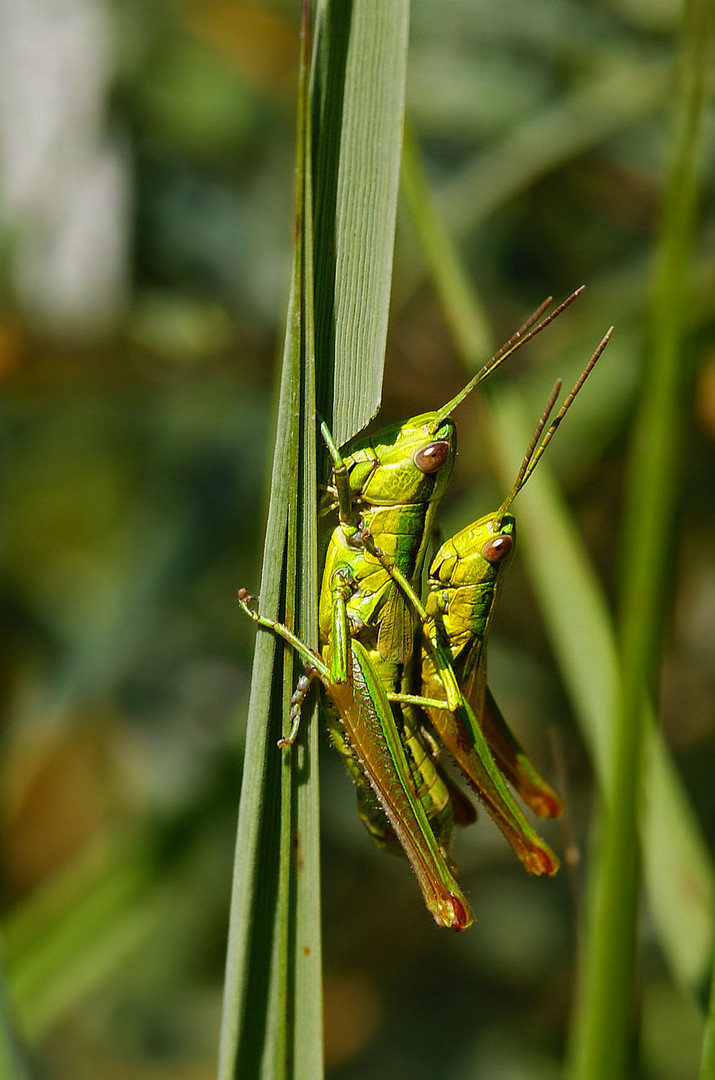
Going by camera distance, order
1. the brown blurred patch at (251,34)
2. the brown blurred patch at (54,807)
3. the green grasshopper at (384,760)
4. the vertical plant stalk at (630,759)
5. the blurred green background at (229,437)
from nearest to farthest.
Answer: the vertical plant stalk at (630,759), the green grasshopper at (384,760), the blurred green background at (229,437), the brown blurred patch at (54,807), the brown blurred patch at (251,34)

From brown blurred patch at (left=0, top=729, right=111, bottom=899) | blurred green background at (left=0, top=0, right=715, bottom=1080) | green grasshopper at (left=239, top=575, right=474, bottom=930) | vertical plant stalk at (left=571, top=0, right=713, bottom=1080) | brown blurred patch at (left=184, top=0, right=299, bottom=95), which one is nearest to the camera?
vertical plant stalk at (left=571, top=0, right=713, bottom=1080)

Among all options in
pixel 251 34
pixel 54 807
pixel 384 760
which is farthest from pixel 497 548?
pixel 251 34

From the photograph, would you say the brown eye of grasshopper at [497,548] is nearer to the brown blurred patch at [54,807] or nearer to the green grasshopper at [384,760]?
the green grasshopper at [384,760]

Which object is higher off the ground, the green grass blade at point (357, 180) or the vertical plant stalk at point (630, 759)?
the green grass blade at point (357, 180)

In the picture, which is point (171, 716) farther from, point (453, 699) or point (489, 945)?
point (453, 699)

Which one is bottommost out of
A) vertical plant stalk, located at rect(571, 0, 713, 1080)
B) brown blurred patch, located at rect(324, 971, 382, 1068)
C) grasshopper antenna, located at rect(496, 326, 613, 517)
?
brown blurred patch, located at rect(324, 971, 382, 1068)

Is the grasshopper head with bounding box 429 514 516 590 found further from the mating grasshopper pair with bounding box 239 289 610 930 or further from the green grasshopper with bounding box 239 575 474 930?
the green grasshopper with bounding box 239 575 474 930

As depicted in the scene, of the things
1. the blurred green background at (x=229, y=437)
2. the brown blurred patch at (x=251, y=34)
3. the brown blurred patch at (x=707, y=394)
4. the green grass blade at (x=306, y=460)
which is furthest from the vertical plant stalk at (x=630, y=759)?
the brown blurred patch at (x=251, y=34)

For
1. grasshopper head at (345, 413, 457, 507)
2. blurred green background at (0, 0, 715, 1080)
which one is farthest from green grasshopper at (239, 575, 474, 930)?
blurred green background at (0, 0, 715, 1080)
